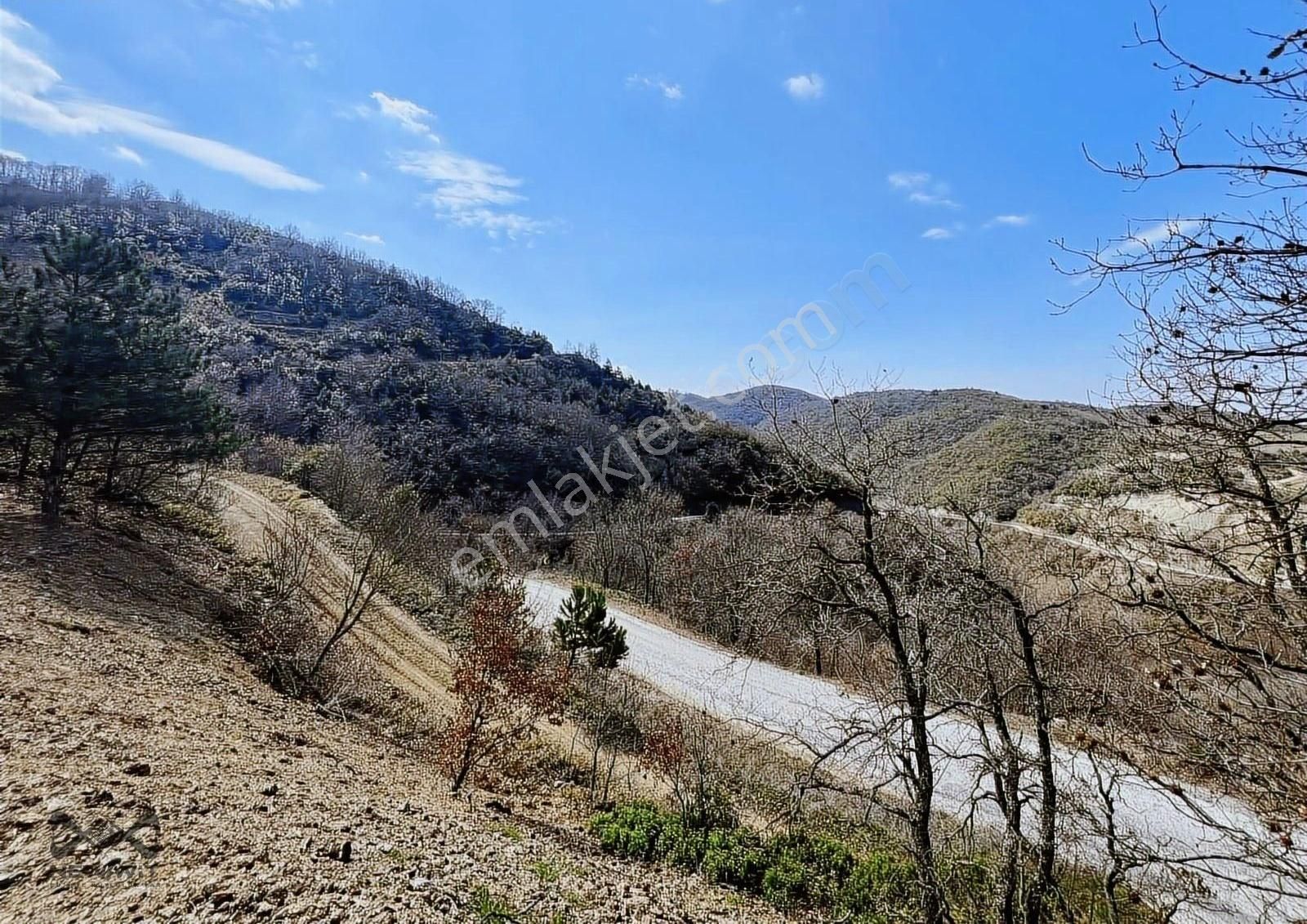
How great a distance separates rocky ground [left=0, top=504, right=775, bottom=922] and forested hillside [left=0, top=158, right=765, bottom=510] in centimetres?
1762

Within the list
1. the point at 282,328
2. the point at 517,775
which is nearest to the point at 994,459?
the point at 517,775

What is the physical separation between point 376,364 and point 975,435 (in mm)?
48437

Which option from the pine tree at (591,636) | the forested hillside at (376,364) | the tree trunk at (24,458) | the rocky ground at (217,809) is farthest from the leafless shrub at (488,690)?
the forested hillside at (376,364)

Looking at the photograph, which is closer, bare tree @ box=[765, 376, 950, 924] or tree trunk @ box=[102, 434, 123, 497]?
bare tree @ box=[765, 376, 950, 924]

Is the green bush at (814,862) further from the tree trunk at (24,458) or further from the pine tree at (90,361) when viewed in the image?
the tree trunk at (24,458)

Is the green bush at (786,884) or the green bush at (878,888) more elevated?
the green bush at (878,888)

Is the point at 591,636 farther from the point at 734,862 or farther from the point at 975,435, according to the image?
the point at 975,435

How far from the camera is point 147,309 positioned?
10328mm

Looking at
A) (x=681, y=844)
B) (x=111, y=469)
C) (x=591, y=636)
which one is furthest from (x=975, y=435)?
(x=111, y=469)

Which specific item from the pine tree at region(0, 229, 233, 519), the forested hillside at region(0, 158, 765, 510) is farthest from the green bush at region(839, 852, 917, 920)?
the forested hillside at region(0, 158, 765, 510)

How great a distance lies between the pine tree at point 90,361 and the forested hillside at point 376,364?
1252 centimetres

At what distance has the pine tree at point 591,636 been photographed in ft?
42.5

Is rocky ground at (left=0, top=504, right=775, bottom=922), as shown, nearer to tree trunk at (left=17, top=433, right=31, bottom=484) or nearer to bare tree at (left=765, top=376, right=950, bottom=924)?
bare tree at (left=765, top=376, right=950, bottom=924)

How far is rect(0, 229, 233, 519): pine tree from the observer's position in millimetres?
8766
